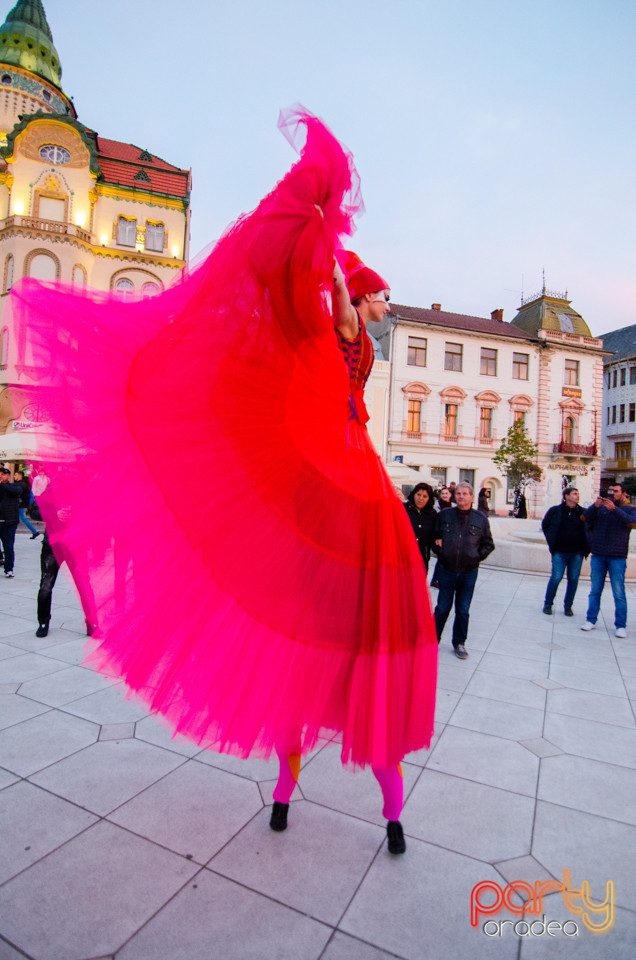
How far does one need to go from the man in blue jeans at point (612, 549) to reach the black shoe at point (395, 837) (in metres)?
4.73

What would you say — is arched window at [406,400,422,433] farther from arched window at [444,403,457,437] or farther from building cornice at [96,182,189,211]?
building cornice at [96,182,189,211]

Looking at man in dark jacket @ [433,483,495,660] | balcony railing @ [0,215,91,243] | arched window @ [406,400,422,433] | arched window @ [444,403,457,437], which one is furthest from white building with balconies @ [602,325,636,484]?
man in dark jacket @ [433,483,495,660]

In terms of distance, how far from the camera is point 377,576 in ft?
6.22

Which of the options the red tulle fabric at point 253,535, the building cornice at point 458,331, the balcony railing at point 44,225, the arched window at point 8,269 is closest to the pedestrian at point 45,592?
the red tulle fabric at point 253,535

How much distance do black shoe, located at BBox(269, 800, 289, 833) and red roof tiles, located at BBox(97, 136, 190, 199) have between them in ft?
86.9

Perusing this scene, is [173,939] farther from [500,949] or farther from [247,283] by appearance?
[247,283]

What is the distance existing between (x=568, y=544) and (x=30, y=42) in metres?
34.7

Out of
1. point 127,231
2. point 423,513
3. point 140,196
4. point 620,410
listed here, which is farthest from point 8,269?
point 620,410

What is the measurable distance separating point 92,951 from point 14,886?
0.43 metres

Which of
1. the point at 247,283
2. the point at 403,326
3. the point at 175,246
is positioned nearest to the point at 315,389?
the point at 247,283

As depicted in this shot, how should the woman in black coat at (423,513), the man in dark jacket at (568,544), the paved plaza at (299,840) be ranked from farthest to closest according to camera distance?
1. the man in dark jacket at (568,544)
2. the woman in black coat at (423,513)
3. the paved plaza at (299,840)

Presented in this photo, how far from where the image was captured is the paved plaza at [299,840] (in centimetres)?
168

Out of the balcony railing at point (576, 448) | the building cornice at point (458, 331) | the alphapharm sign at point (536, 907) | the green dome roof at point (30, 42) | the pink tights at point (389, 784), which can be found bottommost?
the alphapharm sign at point (536, 907)

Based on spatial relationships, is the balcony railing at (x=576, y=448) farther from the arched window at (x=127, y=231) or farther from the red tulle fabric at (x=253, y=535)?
the red tulle fabric at (x=253, y=535)
